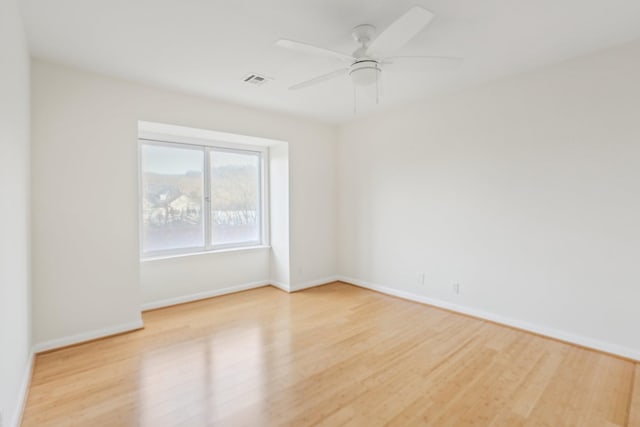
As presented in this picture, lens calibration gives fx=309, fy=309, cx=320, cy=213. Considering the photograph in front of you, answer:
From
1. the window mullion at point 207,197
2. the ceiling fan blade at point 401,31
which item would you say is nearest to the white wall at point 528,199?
the ceiling fan blade at point 401,31

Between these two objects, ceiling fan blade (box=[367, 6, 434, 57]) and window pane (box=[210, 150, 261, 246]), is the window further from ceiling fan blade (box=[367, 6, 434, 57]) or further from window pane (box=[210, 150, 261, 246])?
ceiling fan blade (box=[367, 6, 434, 57])

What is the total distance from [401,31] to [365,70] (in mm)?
466

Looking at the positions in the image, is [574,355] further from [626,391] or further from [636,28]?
[636,28]

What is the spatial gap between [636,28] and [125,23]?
3645 mm

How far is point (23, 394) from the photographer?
1.98 meters

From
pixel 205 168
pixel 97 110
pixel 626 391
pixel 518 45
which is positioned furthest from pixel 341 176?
pixel 626 391

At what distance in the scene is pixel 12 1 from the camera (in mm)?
1755

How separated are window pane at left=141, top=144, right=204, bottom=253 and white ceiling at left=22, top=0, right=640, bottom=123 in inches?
41.0

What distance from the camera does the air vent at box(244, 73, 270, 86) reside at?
9.82 ft

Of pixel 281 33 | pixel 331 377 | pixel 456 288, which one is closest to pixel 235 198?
pixel 281 33

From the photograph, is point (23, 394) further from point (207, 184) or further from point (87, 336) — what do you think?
point (207, 184)

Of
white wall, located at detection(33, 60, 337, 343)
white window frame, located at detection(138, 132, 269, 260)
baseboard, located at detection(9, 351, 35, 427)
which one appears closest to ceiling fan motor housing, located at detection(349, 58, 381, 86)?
white wall, located at detection(33, 60, 337, 343)

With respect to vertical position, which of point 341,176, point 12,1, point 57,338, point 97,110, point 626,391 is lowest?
point 626,391

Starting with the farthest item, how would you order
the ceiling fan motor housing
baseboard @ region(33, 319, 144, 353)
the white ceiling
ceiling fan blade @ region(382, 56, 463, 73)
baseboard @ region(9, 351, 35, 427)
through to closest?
baseboard @ region(33, 319, 144, 353) → the ceiling fan motor housing → ceiling fan blade @ region(382, 56, 463, 73) → the white ceiling → baseboard @ region(9, 351, 35, 427)
